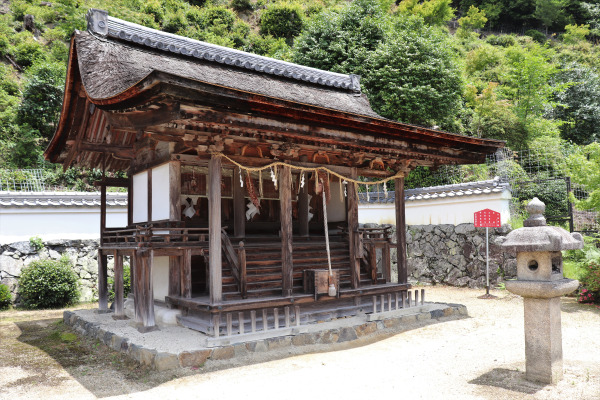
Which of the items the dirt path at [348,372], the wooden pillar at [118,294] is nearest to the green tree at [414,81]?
the dirt path at [348,372]

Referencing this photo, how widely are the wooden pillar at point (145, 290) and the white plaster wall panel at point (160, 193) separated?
1.32m

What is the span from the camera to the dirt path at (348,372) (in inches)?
207

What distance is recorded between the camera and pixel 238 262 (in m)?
8.32

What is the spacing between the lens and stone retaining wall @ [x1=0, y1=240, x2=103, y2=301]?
41.2 ft

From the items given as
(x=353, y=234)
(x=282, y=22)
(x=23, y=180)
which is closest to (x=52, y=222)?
(x=23, y=180)

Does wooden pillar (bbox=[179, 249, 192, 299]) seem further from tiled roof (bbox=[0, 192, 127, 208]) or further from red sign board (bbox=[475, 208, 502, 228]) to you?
red sign board (bbox=[475, 208, 502, 228])

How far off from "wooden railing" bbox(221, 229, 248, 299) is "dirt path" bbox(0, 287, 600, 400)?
1747mm

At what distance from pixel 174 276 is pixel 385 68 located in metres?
15.8

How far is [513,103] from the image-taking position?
26406mm

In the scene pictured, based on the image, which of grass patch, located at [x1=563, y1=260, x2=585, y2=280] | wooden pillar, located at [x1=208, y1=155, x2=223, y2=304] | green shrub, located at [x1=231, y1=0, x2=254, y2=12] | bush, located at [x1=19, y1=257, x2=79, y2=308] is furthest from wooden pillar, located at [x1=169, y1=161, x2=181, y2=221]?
green shrub, located at [x1=231, y1=0, x2=254, y2=12]

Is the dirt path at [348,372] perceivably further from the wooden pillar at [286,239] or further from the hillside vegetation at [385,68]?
the hillside vegetation at [385,68]

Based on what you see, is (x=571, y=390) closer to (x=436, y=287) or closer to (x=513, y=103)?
(x=436, y=287)

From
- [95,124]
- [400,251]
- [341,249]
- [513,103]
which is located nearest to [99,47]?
[95,124]

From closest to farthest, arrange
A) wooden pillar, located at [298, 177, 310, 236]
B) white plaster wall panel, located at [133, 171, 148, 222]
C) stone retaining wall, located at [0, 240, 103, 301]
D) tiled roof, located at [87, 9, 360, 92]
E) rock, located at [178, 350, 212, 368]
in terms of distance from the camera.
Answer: rock, located at [178, 350, 212, 368] → tiled roof, located at [87, 9, 360, 92] → white plaster wall panel, located at [133, 171, 148, 222] → wooden pillar, located at [298, 177, 310, 236] → stone retaining wall, located at [0, 240, 103, 301]
